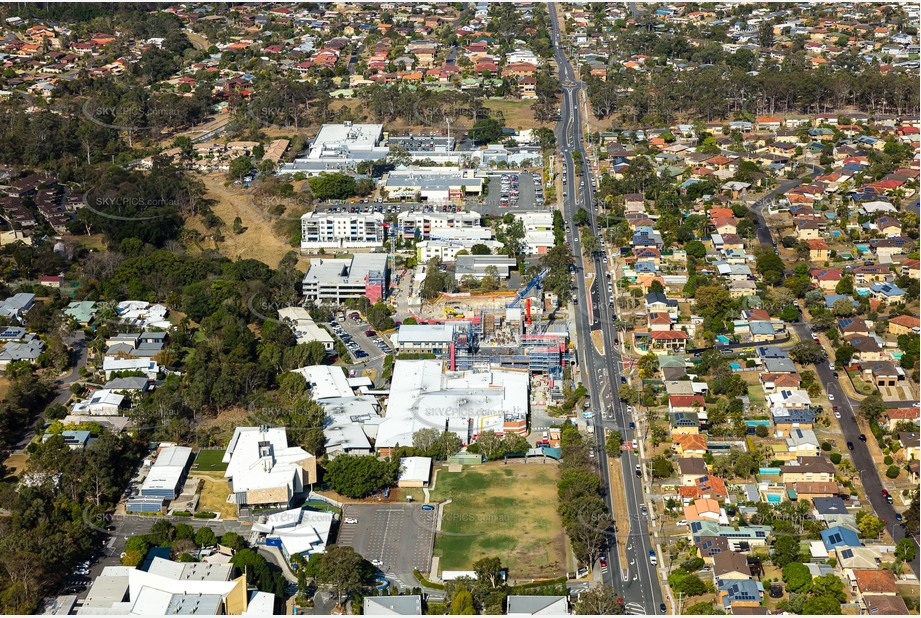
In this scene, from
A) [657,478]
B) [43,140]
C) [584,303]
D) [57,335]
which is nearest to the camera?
[657,478]

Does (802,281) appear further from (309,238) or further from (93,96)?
(93,96)

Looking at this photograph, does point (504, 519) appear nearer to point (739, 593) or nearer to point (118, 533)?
point (739, 593)

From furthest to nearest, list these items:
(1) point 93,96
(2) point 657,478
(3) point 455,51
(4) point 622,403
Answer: (3) point 455,51 → (1) point 93,96 → (4) point 622,403 → (2) point 657,478

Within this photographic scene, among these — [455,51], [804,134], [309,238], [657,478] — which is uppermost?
[455,51]

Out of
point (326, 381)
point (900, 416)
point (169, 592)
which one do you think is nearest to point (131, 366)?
point (326, 381)

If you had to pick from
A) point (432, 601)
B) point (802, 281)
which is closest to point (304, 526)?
point (432, 601)

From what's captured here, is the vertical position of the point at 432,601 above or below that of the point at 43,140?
below
